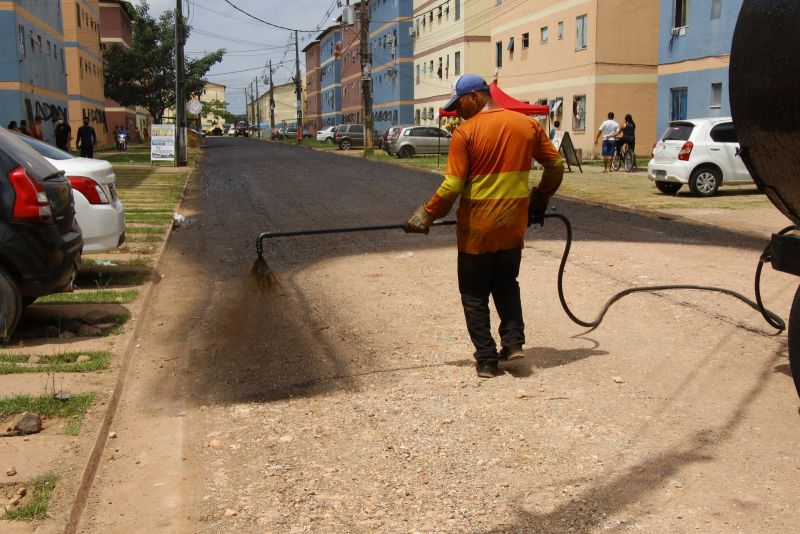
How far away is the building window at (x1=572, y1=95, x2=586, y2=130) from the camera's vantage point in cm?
3822

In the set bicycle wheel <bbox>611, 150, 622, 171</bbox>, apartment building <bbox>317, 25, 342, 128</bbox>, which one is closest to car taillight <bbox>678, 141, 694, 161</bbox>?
bicycle wheel <bbox>611, 150, 622, 171</bbox>

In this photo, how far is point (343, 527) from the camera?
3.71 m

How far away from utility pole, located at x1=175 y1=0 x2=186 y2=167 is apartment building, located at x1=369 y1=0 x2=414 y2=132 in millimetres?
38727

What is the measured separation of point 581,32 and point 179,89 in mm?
17482

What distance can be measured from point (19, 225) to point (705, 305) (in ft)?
18.4

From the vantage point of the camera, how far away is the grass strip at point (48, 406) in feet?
16.8

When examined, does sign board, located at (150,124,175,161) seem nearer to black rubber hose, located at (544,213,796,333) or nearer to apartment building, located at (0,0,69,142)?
apartment building, located at (0,0,69,142)

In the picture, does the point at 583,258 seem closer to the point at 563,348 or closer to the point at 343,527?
the point at 563,348

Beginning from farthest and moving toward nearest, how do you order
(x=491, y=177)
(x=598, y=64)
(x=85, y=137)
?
(x=598, y=64) < (x=85, y=137) < (x=491, y=177)

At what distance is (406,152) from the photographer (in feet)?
137

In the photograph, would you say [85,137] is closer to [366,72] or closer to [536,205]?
[366,72]

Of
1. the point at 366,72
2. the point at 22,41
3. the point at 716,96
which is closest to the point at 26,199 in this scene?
the point at 716,96

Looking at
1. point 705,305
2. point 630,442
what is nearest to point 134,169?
point 705,305

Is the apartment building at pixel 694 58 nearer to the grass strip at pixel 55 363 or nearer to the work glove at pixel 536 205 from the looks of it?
the work glove at pixel 536 205
